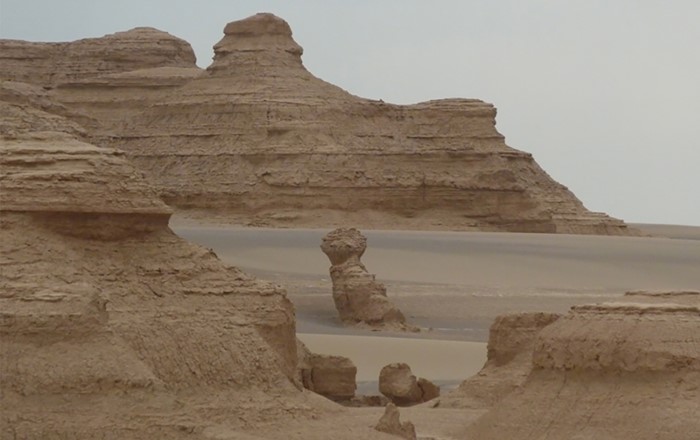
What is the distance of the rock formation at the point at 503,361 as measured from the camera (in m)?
30.3

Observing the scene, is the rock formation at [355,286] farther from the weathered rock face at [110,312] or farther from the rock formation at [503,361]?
the weathered rock face at [110,312]

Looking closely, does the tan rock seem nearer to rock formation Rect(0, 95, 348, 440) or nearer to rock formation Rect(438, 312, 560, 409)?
rock formation Rect(438, 312, 560, 409)

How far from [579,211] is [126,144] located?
1909 centimetres

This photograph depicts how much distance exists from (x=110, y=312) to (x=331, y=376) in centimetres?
979

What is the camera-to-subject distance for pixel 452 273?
244ft

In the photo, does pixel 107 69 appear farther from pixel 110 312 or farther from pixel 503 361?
pixel 110 312

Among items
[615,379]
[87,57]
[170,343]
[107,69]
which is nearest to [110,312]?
[170,343]

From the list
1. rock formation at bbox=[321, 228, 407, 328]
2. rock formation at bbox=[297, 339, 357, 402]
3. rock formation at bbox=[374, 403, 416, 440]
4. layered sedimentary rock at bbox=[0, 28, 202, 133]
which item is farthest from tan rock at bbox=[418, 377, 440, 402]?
layered sedimentary rock at bbox=[0, 28, 202, 133]

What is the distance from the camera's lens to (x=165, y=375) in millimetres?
21891

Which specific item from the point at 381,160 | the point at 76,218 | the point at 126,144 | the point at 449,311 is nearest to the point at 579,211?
the point at 381,160

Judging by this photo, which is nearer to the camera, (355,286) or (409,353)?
(409,353)

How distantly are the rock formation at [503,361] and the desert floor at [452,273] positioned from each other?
625 inches

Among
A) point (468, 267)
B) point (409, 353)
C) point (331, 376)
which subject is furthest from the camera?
point (468, 267)

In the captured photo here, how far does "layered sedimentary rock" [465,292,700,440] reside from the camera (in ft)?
77.0
